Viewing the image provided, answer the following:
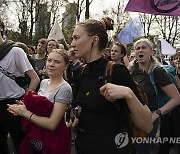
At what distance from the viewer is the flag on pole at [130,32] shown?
8922 millimetres

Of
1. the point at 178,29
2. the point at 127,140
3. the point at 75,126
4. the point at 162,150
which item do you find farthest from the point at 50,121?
the point at 178,29

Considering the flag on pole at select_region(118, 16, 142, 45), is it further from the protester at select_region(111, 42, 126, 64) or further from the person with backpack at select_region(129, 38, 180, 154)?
the person with backpack at select_region(129, 38, 180, 154)

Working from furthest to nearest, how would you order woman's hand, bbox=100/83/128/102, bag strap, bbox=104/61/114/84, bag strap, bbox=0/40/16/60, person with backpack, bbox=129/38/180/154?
person with backpack, bbox=129/38/180/154, bag strap, bbox=0/40/16/60, bag strap, bbox=104/61/114/84, woman's hand, bbox=100/83/128/102

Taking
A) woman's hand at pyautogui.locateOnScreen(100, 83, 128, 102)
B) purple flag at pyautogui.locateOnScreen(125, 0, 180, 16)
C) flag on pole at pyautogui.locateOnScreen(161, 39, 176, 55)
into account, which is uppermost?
purple flag at pyautogui.locateOnScreen(125, 0, 180, 16)

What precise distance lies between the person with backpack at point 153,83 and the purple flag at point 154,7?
2.06ft

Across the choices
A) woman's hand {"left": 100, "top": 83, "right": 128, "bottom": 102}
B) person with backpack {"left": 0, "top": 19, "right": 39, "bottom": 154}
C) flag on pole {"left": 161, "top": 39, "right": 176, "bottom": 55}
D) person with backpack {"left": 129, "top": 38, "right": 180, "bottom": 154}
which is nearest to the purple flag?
person with backpack {"left": 129, "top": 38, "right": 180, "bottom": 154}

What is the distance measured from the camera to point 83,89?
7.84 feet

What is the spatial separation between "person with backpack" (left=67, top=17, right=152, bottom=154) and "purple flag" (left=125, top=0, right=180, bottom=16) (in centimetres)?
111

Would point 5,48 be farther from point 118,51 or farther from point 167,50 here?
point 167,50

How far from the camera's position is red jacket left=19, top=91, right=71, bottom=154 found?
2.84m

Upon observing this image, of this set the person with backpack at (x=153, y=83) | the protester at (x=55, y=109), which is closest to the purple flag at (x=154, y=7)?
the person with backpack at (x=153, y=83)

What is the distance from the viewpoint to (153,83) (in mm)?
3812

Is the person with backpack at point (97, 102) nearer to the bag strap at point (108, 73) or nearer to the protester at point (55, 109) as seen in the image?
the bag strap at point (108, 73)

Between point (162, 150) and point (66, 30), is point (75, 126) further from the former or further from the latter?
point (66, 30)
